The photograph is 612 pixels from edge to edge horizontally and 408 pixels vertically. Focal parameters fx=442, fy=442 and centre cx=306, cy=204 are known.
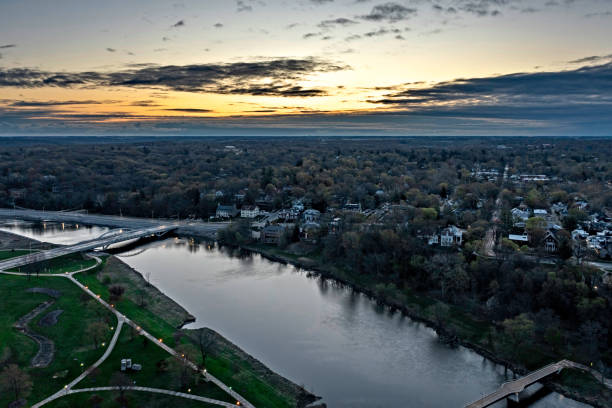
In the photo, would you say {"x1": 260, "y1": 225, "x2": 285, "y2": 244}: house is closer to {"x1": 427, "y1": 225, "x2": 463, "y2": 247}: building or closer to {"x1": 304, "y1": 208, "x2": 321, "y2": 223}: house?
{"x1": 304, "y1": 208, "x2": 321, "y2": 223}: house

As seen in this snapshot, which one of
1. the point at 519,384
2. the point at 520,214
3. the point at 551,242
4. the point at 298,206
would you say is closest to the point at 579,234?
the point at 551,242

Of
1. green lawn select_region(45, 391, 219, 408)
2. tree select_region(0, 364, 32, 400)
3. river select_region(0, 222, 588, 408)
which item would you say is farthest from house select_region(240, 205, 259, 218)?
tree select_region(0, 364, 32, 400)

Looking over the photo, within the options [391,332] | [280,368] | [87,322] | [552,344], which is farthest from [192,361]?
[552,344]

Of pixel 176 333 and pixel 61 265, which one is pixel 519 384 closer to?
pixel 176 333

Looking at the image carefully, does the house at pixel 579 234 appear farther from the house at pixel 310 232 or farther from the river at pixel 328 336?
the house at pixel 310 232

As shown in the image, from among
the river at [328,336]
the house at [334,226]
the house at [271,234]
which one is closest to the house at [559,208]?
the house at [334,226]

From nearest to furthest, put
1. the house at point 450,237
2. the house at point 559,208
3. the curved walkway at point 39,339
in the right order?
1. the curved walkway at point 39,339
2. the house at point 450,237
3. the house at point 559,208

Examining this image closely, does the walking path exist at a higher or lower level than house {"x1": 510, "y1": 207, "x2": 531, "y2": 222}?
lower
